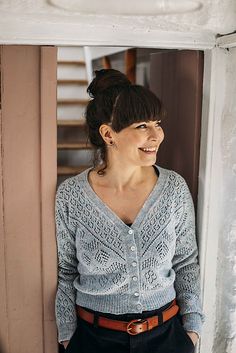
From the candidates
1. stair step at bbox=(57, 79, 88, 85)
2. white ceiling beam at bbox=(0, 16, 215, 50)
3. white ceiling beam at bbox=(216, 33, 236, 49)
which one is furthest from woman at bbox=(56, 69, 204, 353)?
stair step at bbox=(57, 79, 88, 85)

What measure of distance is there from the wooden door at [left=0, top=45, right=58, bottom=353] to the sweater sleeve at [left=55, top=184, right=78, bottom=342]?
2 cm

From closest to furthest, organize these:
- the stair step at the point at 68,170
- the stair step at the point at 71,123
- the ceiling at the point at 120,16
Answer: the ceiling at the point at 120,16 < the stair step at the point at 68,170 < the stair step at the point at 71,123

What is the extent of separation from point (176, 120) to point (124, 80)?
40 cm

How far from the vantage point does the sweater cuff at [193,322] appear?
1479 millimetres

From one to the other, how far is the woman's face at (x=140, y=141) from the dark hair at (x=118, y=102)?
0.02 metres

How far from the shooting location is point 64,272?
4.91 ft

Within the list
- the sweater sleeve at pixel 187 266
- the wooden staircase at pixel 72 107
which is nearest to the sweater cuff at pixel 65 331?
the sweater sleeve at pixel 187 266

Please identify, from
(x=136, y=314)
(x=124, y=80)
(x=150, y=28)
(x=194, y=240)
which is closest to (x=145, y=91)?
(x=124, y=80)

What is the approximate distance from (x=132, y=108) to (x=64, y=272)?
602mm

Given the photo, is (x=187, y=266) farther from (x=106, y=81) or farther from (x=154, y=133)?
(x=106, y=81)

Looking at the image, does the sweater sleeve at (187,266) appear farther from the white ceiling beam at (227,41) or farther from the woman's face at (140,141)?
the white ceiling beam at (227,41)

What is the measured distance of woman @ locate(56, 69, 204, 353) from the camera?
1357 mm

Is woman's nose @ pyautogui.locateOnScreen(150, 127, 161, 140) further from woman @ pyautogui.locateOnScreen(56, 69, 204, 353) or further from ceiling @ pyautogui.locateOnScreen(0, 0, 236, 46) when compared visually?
ceiling @ pyautogui.locateOnScreen(0, 0, 236, 46)

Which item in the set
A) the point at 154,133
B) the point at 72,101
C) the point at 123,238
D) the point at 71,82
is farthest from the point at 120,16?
the point at 71,82
